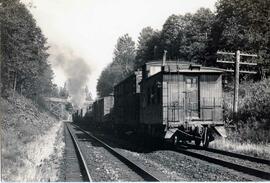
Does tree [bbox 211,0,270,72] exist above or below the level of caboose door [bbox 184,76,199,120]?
above

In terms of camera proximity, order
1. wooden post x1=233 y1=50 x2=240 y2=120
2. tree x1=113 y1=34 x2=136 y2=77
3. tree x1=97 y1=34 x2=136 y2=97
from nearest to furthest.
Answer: wooden post x1=233 y1=50 x2=240 y2=120, tree x1=97 y1=34 x2=136 y2=97, tree x1=113 y1=34 x2=136 y2=77

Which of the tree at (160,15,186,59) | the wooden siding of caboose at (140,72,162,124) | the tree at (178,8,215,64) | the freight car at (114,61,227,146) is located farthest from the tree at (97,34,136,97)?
the freight car at (114,61,227,146)

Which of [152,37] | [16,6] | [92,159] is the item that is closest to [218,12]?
[152,37]

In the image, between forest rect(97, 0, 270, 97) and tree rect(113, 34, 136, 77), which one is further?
tree rect(113, 34, 136, 77)

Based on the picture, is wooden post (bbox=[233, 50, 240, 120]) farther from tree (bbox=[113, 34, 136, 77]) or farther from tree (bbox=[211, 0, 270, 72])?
tree (bbox=[113, 34, 136, 77])

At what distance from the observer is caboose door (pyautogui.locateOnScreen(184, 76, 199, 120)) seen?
57.2ft

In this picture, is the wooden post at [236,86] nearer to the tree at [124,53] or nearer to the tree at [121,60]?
the tree at [121,60]

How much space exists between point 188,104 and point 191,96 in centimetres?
43

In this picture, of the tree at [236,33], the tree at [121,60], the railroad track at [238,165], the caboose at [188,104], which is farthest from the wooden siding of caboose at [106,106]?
the tree at [121,60]

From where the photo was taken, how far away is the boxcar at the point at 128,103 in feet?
76.3

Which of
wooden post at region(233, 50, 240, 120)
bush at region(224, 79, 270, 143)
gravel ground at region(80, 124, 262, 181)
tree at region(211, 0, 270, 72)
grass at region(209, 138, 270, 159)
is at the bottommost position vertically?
gravel ground at region(80, 124, 262, 181)

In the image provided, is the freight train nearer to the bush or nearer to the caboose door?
the caboose door

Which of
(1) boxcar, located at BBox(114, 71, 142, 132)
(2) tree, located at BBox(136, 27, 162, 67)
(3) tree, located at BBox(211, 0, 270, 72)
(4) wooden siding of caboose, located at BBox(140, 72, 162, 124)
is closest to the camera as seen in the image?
(4) wooden siding of caboose, located at BBox(140, 72, 162, 124)

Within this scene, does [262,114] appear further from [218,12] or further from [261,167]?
[218,12]
